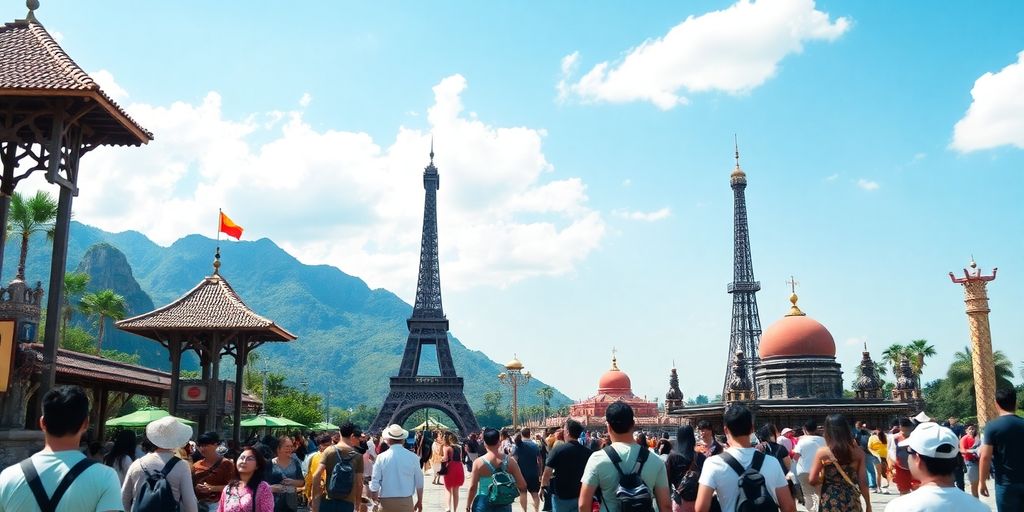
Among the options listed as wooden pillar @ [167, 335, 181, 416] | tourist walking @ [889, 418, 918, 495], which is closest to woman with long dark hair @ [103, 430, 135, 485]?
tourist walking @ [889, 418, 918, 495]

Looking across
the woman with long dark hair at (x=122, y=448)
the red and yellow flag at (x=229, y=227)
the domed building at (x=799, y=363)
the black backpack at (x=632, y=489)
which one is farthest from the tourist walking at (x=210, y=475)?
the domed building at (x=799, y=363)

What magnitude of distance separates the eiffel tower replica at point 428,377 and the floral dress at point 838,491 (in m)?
57.0

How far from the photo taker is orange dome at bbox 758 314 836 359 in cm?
4825

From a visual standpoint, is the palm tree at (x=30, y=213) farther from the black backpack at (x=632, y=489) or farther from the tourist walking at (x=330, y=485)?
the black backpack at (x=632, y=489)

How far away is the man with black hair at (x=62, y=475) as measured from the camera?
398 cm

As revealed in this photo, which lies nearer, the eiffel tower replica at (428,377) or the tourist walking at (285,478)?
the tourist walking at (285,478)

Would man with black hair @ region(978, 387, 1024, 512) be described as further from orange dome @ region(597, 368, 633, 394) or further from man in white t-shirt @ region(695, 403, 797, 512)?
orange dome @ region(597, 368, 633, 394)

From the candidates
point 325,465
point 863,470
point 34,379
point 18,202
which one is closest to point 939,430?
point 863,470

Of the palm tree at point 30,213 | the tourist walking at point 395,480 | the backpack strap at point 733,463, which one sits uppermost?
the palm tree at point 30,213

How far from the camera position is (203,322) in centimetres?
2181

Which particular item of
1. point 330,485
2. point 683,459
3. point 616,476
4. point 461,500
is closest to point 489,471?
point 330,485

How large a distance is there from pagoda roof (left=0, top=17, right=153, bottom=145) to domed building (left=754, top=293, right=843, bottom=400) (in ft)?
133

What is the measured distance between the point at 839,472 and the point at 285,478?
17.8 ft

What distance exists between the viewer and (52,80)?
515 inches
